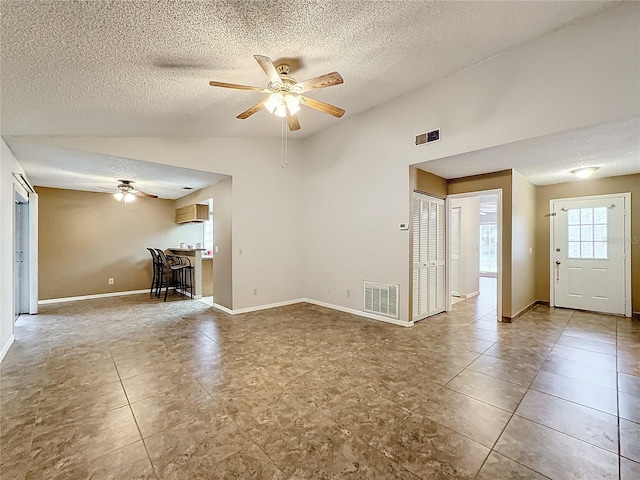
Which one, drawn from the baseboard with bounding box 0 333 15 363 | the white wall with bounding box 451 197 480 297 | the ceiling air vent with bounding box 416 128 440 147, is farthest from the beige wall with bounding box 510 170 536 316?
→ the baseboard with bounding box 0 333 15 363

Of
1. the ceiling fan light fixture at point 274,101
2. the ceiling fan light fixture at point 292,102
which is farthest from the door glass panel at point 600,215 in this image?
the ceiling fan light fixture at point 274,101

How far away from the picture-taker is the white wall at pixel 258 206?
15.4 ft

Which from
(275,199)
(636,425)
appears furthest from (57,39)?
(636,425)

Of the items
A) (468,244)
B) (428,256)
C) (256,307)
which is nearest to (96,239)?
(256,307)

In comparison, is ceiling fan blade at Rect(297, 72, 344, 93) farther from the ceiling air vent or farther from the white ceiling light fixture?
the white ceiling light fixture

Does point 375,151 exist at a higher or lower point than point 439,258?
higher

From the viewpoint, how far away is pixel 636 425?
196cm

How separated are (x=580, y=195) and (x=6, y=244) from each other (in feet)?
28.2

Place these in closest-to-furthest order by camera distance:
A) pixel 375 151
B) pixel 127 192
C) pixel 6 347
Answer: pixel 6 347 → pixel 375 151 → pixel 127 192

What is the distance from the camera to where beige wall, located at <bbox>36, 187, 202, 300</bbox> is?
20.1 ft

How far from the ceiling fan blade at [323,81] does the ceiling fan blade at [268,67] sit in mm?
230

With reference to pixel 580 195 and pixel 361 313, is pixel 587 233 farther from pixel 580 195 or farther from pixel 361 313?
pixel 361 313

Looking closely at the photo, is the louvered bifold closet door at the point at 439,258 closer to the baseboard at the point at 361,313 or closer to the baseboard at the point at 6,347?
the baseboard at the point at 361,313

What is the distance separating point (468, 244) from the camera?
654cm
